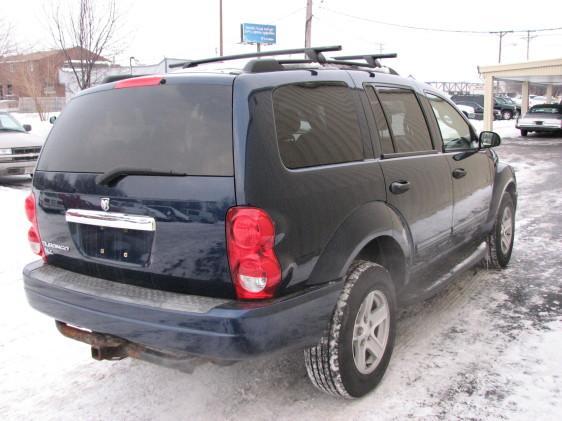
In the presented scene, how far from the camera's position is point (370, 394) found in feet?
10.4

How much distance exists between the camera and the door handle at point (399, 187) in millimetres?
3381

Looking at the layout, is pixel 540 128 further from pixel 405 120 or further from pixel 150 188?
pixel 150 188

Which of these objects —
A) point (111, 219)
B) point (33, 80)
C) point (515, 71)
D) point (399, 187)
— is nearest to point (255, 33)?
point (33, 80)

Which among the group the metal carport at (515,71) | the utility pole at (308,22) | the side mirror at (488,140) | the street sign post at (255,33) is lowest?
the side mirror at (488,140)

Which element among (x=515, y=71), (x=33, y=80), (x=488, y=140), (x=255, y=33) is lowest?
(x=488, y=140)

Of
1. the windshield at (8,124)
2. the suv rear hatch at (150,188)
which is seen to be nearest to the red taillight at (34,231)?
the suv rear hatch at (150,188)

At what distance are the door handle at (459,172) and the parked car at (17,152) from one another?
35.1ft

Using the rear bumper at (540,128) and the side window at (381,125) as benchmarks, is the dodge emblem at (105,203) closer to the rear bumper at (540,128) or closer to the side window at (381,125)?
the side window at (381,125)

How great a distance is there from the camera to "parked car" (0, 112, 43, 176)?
12109 millimetres

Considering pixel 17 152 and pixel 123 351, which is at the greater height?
pixel 17 152

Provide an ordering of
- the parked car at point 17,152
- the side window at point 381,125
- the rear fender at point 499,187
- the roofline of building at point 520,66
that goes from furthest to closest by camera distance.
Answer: the roofline of building at point 520,66, the parked car at point 17,152, the rear fender at point 499,187, the side window at point 381,125

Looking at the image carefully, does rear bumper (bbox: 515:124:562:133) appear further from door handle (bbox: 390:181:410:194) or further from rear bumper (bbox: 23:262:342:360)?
rear bumper (bbox: 23:262:342:360)

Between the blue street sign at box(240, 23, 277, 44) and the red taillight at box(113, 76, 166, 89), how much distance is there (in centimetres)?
4852

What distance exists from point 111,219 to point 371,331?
1.58 m
